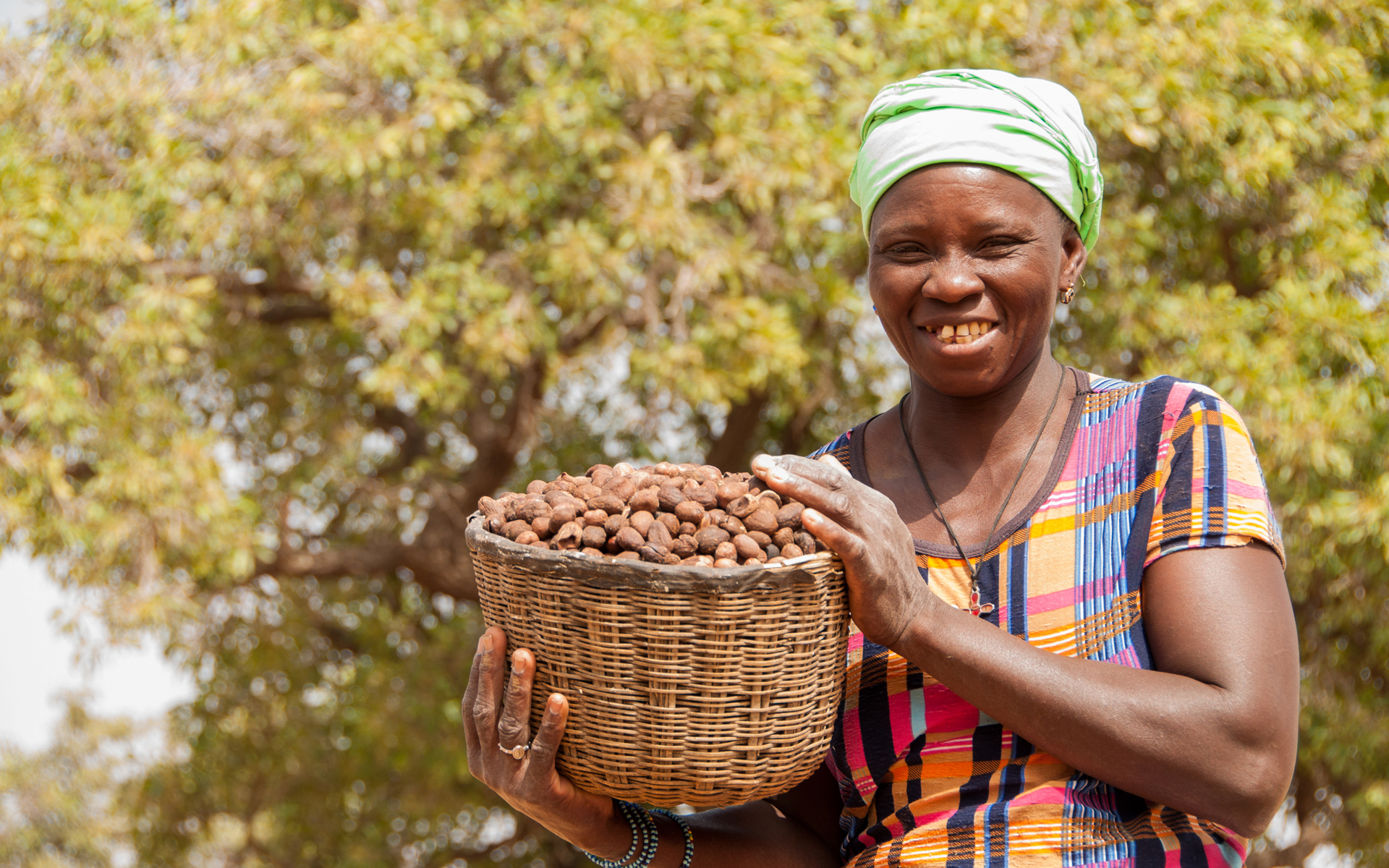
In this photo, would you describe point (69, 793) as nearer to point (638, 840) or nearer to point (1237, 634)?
point (638, 840)

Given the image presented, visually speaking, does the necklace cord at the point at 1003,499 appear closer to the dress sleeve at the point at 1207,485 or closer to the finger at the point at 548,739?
the dress sleeve at the point at 1207,485

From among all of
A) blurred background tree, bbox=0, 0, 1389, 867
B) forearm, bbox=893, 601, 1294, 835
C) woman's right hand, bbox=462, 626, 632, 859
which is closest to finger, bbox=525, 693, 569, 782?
woman's right hand, bbox=462, 626, 632, 859

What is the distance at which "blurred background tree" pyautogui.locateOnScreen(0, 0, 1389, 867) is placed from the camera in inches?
195

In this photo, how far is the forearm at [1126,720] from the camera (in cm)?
132

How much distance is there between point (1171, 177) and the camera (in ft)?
18.2

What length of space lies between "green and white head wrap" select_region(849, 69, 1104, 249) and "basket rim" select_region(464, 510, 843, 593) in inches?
22.0

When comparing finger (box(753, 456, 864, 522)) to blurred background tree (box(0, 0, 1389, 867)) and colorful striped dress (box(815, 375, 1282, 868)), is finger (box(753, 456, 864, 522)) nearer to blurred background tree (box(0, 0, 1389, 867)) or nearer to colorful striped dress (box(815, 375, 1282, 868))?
colorful striped dress (box(815, 375, 1282, 868))

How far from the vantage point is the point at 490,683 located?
149 cm

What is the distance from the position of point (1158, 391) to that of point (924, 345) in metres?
0.31

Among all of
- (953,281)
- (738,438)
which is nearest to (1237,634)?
(953,281)

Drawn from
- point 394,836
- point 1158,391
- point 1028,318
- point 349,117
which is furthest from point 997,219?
point 394,836

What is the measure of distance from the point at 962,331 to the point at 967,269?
0.29 feet

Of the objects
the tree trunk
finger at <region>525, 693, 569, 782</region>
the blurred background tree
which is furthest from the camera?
the tree trunk

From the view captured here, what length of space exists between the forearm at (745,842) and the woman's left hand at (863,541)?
1.68 ft
